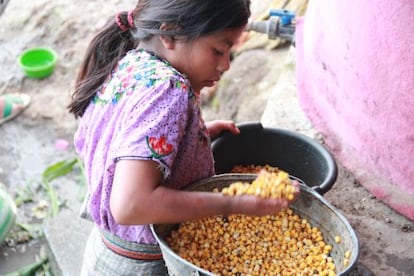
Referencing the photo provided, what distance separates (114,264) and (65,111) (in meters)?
3.12

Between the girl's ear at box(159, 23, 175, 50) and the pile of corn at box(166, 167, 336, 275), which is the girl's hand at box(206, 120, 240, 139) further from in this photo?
the girl's ear at box(159, 23, 175, 50)

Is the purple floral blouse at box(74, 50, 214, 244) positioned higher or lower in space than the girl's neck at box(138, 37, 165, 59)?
lower

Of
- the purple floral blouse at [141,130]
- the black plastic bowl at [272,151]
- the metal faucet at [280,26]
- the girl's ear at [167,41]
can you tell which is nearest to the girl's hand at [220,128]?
the black plastic bowl at [272,151]

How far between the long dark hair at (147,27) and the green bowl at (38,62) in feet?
11.5

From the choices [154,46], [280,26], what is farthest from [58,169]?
[154,46]

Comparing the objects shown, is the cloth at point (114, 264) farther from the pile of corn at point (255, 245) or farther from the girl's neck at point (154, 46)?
the girl's neck at point (154, 46)

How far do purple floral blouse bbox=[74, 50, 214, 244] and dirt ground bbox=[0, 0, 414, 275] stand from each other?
3.11 feet

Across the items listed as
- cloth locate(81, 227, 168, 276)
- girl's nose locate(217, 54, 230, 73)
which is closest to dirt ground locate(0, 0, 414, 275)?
cloth locate(81, 227, 168, 276)

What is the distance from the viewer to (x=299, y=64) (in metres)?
3.41

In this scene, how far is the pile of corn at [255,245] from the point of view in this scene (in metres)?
1.94

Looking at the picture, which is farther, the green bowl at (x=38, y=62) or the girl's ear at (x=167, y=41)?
the green bowl at (x=38, y=62)

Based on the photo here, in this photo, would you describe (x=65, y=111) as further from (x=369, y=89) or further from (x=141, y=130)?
(x=141, y=130)

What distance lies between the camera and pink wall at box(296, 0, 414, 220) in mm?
2391

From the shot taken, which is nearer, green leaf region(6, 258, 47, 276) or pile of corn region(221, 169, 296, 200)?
pile of corn region(221, 169, 296, 200)
